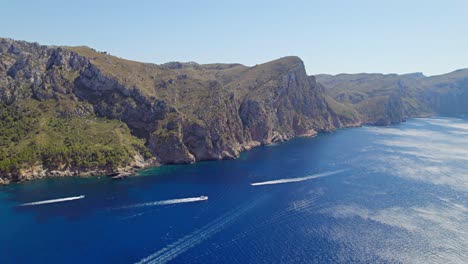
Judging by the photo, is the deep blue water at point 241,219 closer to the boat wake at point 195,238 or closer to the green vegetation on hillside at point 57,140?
the boat wake at point 195,238

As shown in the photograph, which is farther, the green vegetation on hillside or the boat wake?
the green vegetation on hillside

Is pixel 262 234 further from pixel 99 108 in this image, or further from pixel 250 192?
pixel 99 108

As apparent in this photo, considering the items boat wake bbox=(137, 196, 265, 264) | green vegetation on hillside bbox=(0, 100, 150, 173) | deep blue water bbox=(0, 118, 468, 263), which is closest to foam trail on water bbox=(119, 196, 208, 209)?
deep blue water bbox=(0, 118, 468, 263)

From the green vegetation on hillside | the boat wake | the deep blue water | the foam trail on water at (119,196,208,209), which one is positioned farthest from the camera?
the green vegetation on hillside

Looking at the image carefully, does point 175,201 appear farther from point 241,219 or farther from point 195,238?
point 195,238

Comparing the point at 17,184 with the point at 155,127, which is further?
the point at 155,127

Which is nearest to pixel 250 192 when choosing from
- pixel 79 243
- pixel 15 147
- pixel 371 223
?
pixel 371 223

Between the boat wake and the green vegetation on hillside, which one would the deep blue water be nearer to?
the boat wake
